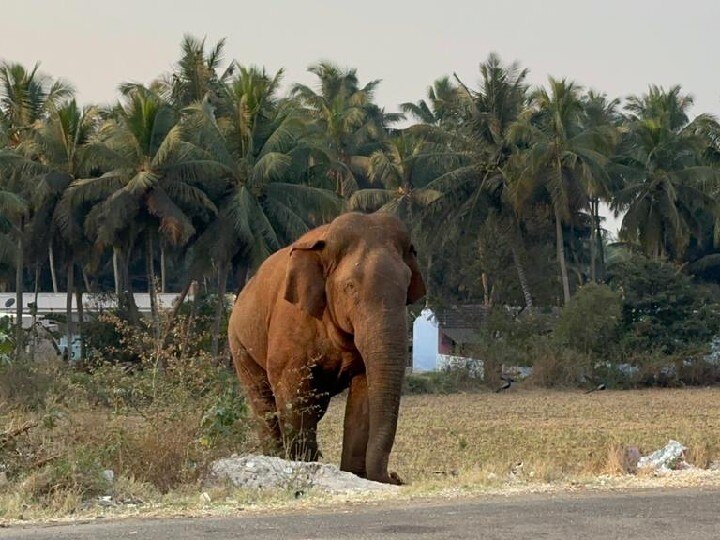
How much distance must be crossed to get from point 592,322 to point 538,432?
18444mm

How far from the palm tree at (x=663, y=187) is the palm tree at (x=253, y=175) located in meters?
15.8

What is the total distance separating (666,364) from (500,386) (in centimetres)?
537

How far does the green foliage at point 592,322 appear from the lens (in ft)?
136

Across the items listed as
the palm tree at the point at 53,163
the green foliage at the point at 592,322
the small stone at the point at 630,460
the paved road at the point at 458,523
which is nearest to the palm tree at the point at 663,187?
the green foliage at the point at 592,322

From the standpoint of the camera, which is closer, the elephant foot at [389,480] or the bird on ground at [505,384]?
the elephant foot at [389,480]

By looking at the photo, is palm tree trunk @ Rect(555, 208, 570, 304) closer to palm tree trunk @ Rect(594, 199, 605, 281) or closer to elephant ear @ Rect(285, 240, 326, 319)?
palm tree trunk @ Rect(594, 199, 605, 281)

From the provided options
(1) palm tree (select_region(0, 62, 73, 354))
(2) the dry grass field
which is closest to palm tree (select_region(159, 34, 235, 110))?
(1) palm tree (select_region(0, 62, 73, 354))

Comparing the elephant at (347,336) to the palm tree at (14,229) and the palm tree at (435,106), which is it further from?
the palm tree at (435,106)

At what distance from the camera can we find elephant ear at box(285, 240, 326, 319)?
1216cm

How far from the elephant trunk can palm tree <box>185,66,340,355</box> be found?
27715mm

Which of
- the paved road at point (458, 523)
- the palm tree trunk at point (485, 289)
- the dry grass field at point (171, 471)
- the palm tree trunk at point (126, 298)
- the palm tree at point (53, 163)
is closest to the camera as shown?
the paved road at point (458, 523)

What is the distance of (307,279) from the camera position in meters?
12.2

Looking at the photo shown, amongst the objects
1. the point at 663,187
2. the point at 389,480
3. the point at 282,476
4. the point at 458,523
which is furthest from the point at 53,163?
the point at 458,523

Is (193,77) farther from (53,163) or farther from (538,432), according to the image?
(538,432)
